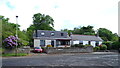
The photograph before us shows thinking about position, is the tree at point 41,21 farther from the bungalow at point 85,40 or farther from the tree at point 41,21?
the bungalow at point 85,40

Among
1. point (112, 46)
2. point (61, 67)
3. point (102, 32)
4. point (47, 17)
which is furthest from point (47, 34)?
point (102, 32)

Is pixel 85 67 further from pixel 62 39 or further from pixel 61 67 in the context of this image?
pixel 62 39

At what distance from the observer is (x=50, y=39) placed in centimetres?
3400

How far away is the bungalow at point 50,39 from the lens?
109 ft

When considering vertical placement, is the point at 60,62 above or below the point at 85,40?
below

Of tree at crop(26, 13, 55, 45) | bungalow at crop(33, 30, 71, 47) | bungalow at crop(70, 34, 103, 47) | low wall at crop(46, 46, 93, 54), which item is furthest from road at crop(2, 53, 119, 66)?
tree at crop(26, 13, 55, 45)

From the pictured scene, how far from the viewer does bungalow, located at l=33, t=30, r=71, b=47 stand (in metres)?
33.2

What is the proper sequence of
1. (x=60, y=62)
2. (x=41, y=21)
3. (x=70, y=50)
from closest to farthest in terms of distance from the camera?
(x=60, y=62) < (x=70, y=50) < (x=41, y=21)

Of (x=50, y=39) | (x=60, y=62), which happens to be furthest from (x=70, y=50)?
(x=60, y=62)

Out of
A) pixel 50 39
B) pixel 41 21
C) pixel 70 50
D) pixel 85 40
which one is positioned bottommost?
pixel 70 50

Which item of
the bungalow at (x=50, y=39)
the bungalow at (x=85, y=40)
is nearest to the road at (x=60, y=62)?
the bungalow at (x=50, y=39)

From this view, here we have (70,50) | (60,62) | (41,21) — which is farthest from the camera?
(41,21)

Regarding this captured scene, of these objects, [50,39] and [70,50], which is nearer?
[70,50]

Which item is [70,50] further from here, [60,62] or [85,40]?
[60,62]
